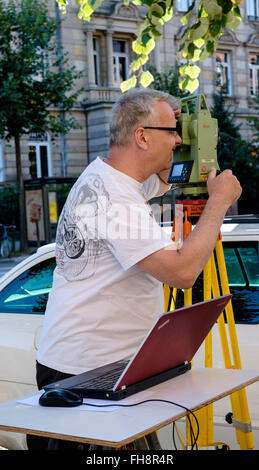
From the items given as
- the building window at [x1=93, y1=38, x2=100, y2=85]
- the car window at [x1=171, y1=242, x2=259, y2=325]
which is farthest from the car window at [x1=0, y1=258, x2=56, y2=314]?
the building window at [x1=93, y1=38, x2=100, y2=85]

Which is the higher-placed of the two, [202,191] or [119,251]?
[202,191]

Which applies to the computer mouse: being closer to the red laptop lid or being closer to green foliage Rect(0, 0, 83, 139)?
the red laptop lid

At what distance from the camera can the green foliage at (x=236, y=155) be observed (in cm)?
3058

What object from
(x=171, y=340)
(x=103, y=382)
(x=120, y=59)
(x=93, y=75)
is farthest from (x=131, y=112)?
(x=120, y=59)

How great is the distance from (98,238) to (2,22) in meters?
21.7

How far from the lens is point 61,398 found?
7.59ft

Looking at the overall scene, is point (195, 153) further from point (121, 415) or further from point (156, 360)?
point (121, 415)

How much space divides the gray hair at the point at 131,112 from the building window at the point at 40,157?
26540 mm

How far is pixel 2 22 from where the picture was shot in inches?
901

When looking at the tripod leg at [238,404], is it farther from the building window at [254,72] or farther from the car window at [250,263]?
the building window at [254,72]

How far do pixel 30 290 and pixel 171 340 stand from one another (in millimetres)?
2168

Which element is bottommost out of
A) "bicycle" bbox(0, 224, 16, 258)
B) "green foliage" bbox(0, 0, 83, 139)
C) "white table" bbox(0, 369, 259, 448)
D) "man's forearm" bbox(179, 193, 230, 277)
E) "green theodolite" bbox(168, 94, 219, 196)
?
"bicycle" bbox(0, 224, 16, 258)

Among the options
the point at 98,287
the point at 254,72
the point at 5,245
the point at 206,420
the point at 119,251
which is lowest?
the point at 5,245

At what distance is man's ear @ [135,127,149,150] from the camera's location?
110 inches
